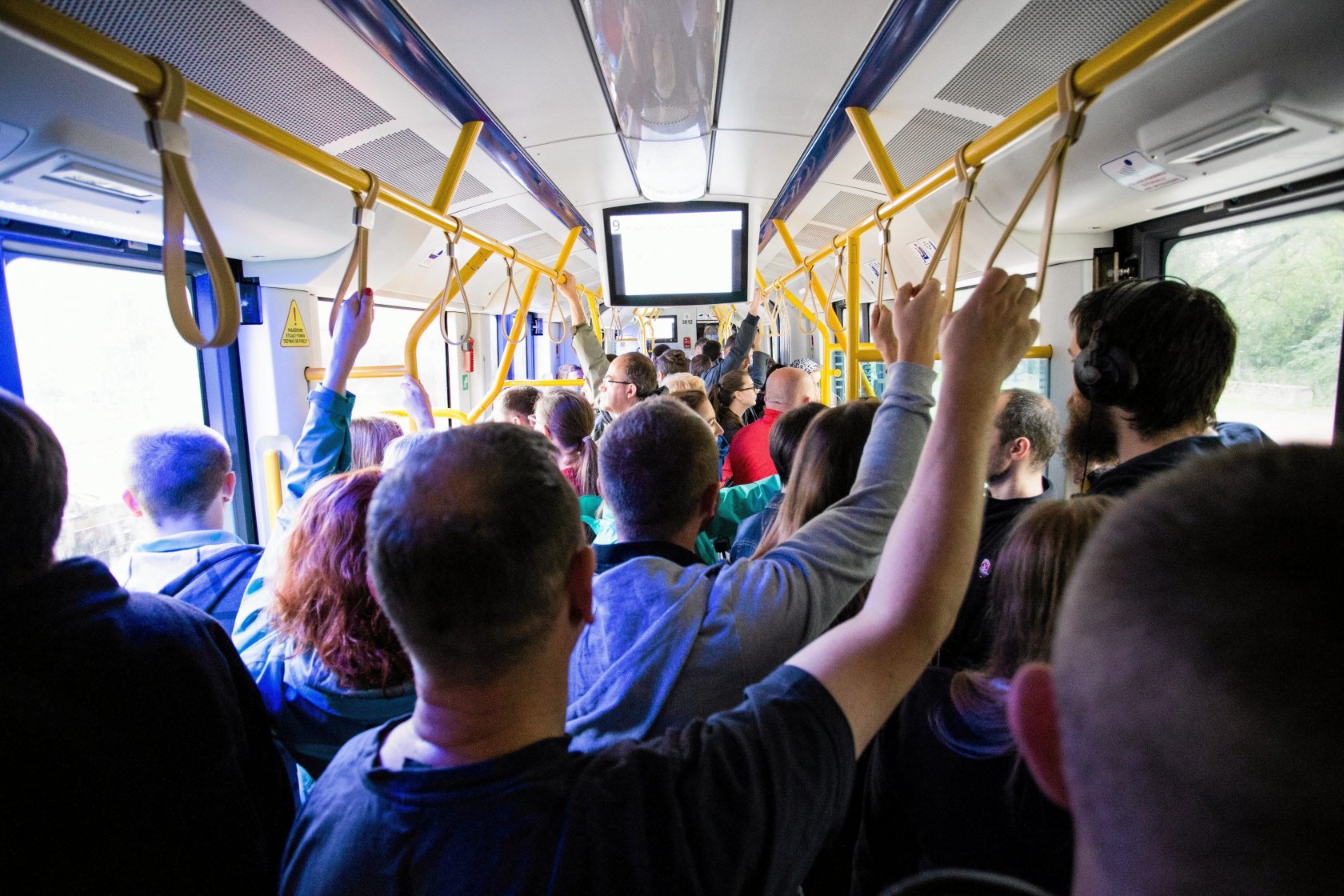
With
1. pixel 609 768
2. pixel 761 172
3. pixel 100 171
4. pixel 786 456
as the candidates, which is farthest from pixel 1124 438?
pixel 100 171

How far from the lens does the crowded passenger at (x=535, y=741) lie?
23.9 inches

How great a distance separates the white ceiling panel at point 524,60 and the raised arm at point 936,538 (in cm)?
191

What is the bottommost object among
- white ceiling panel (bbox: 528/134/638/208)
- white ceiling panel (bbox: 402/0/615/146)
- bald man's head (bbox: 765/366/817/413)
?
bald man's head (bbox: 765/366/817/413)

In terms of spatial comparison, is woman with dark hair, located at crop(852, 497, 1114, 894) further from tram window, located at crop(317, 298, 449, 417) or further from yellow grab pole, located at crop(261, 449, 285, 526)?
tram window, located at crop(317, 298, 449, 417)

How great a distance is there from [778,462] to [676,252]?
236cm

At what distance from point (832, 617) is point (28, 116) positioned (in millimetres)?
2533

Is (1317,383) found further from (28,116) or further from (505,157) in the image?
(28,116)

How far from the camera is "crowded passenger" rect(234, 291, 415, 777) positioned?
1.25 metres

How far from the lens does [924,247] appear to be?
4.63 meters

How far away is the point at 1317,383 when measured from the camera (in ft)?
8.31

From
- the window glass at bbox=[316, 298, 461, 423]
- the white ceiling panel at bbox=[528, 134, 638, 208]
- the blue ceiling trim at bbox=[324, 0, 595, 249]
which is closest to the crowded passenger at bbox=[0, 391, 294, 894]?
the blue ceiling trim at bbox=[324, 0, 595, 249]

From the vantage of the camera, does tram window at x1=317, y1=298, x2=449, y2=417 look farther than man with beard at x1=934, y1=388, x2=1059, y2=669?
Yes

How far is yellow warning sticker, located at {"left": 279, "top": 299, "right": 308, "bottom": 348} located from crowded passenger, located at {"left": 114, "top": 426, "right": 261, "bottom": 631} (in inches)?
63.2

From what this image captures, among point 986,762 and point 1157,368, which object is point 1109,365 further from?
point 986,762
